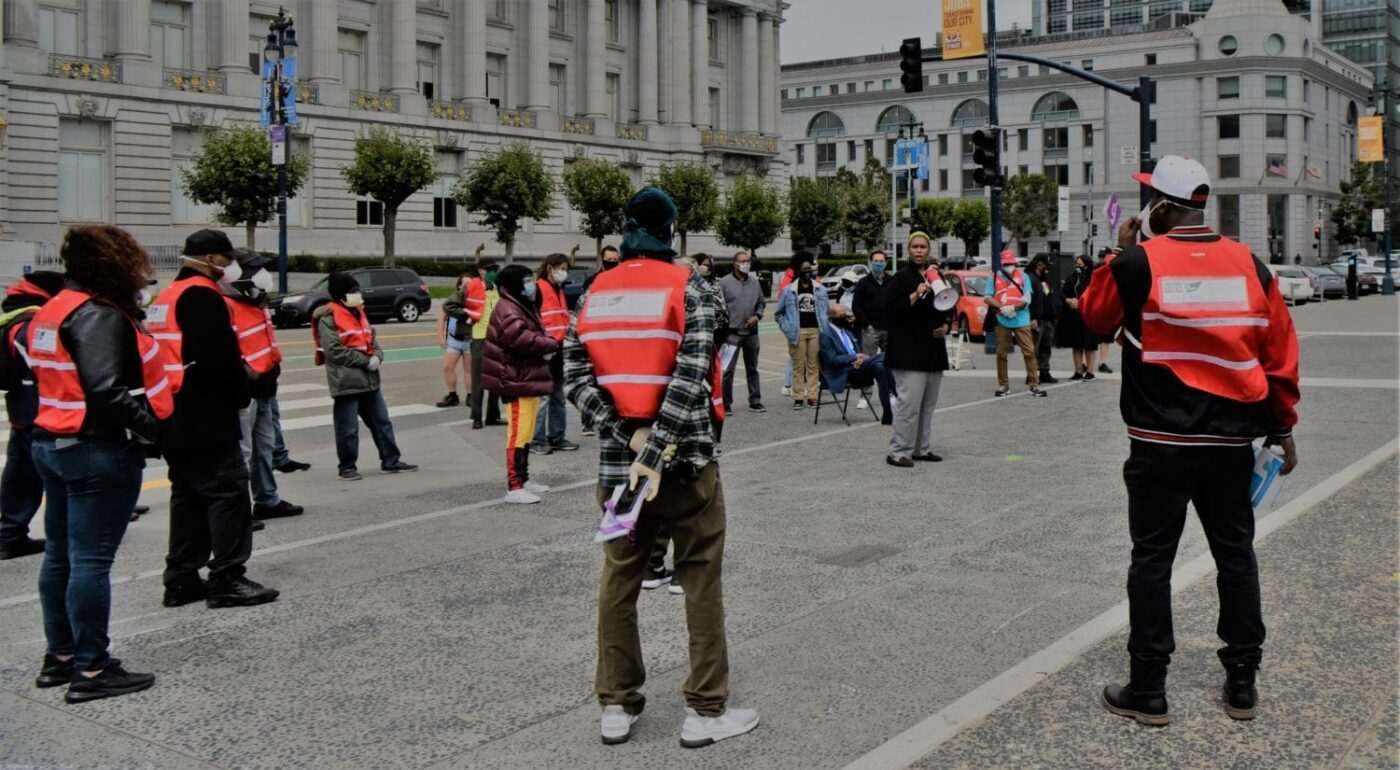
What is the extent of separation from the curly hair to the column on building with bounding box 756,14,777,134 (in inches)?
3089

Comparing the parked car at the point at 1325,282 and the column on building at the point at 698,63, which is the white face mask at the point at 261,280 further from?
the column on building at the point at 698,63

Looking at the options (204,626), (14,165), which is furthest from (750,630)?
(14,165)

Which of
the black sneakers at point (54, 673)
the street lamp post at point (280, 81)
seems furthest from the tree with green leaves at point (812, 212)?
the black sneakers at point (54, 673)

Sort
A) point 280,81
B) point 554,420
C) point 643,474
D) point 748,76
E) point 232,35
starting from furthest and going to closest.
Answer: point 748,76
point 232,35
point 280,81
point 554,420
point 643,474

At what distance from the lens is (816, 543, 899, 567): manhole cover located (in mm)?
7574

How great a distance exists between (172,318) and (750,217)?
2446 inches

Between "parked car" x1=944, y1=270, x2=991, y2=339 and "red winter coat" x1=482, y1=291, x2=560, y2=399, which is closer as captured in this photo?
"red winter coat" x1=482, y1=291, x2=560, y2=399

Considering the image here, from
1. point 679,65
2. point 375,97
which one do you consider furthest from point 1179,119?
point 375,97

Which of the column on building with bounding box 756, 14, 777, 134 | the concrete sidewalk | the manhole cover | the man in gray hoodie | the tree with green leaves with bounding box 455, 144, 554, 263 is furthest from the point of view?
the column on building with bounding box 756, 14, 777, 134

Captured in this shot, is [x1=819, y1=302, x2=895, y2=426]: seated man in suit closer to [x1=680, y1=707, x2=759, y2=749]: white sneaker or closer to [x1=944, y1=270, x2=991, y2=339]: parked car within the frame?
[x1=944, y1=270, x2=991, y2=339]: parked car

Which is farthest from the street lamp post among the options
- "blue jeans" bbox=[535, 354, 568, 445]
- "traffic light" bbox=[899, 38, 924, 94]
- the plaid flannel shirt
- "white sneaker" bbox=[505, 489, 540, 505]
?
the plaid flannel shirt

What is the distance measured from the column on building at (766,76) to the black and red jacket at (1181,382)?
78.9 meters

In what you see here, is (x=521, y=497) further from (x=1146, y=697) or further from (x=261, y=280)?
(x=1146, y=697)

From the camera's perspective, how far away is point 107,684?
540 cm
